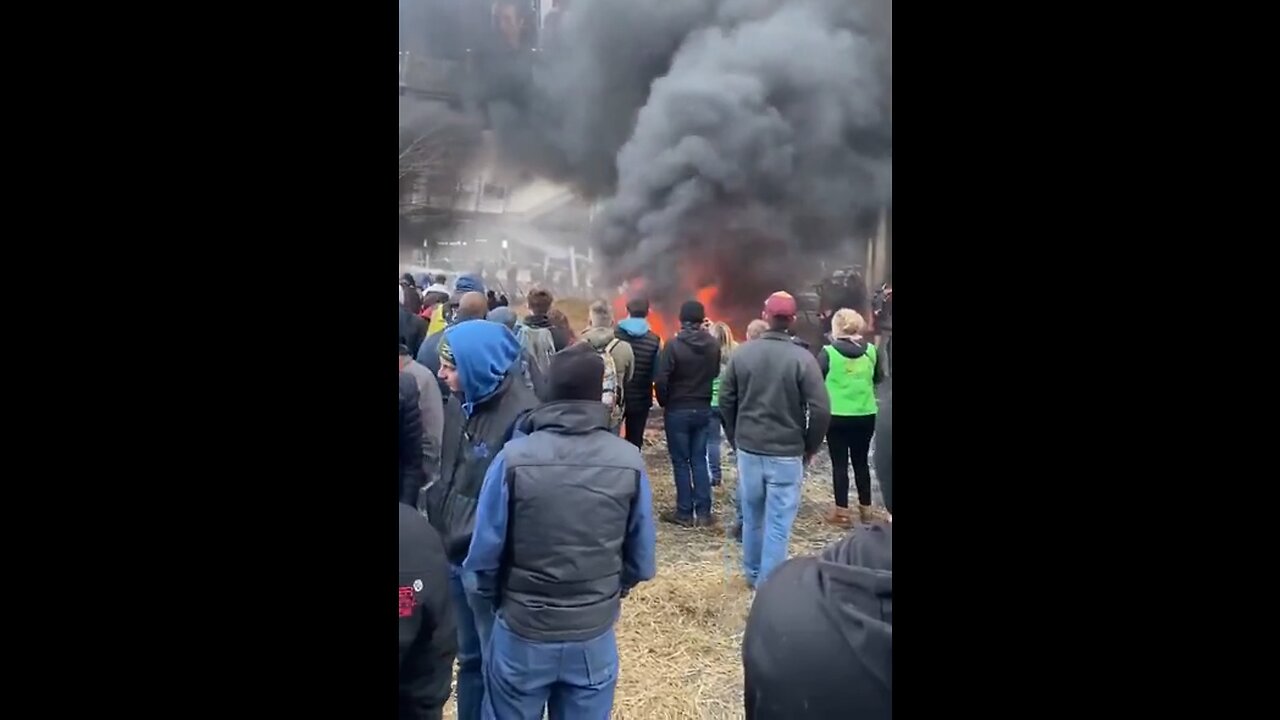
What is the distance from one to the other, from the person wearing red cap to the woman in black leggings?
0.14 ft

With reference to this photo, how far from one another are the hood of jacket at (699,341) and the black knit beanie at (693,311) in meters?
0.08

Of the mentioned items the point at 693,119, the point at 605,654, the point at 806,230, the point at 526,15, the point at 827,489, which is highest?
the point at 526,15

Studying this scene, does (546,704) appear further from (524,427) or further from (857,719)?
(857,719)

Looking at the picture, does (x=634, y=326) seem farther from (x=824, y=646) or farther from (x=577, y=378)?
(x=824, y=646)

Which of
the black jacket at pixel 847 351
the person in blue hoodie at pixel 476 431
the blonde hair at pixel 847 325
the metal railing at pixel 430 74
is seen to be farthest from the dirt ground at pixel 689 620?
the metal railing at pixel 430 74

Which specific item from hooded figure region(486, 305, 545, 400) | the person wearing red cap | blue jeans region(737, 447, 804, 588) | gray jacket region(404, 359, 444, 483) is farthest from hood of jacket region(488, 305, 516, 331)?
blue jeans region(737, 447, 804, 588)

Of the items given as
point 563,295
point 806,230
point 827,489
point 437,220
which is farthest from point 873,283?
point 437,220

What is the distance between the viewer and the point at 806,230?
99.7 inches

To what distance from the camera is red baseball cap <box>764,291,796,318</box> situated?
2352mm

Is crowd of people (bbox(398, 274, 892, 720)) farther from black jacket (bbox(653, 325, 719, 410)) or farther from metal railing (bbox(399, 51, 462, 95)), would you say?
metal railing (bbox(399, 51, 462, 95))

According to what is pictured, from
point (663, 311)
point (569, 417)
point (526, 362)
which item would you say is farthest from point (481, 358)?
point (663, 311)

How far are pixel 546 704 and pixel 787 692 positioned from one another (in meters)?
0.82

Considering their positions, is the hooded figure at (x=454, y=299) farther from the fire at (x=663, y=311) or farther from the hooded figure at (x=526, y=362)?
the fire at (x=663, y=311)

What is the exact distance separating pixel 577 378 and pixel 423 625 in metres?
0.63
